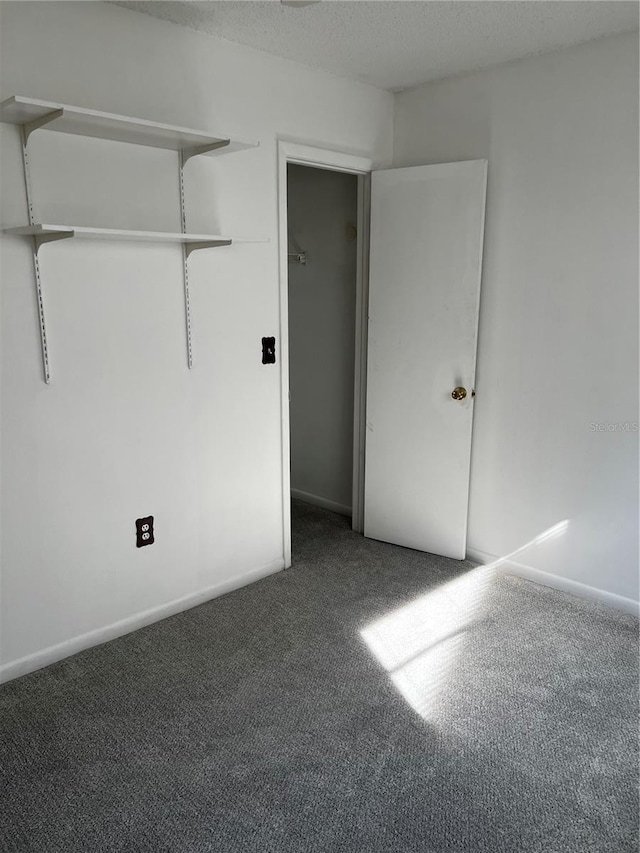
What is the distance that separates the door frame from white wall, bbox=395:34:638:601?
15.7 inches

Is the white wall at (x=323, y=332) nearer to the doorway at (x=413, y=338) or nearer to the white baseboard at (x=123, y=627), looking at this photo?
the doorway at (x=413, y=338)

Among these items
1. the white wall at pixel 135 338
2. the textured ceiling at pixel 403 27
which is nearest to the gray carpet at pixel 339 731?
the white wall at pixel 135 338

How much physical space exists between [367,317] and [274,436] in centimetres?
91

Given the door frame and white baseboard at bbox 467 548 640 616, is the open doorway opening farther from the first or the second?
white baseboard at bbox 467 548 640 616

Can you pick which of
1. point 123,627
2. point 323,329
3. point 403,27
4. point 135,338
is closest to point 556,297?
point 403,27

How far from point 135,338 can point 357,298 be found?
150 centimetres

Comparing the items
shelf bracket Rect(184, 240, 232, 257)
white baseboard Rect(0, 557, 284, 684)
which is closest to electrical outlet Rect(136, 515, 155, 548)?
white baseboard Rect(0, 557, 284, 684)

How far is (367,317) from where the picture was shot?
369cm

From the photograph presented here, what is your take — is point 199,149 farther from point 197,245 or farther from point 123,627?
point 123,627

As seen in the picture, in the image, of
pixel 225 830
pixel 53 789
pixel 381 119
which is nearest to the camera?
pixel 225 830

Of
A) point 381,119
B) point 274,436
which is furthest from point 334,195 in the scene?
point 274,436

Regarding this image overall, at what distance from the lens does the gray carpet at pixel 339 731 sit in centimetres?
184

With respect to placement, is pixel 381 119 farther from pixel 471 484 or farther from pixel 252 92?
pixel 471 484

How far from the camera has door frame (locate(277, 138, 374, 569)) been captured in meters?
3.11
